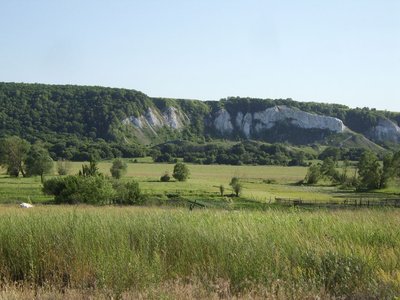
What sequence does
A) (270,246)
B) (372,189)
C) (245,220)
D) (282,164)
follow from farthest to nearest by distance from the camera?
(282,164) → (372,189) → (245,220) → (270,246)

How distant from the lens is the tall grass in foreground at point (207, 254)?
251 inches

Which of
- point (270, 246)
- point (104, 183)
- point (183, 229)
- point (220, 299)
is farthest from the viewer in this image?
point (104, 183)

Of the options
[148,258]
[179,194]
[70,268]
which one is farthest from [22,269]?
[179,194]

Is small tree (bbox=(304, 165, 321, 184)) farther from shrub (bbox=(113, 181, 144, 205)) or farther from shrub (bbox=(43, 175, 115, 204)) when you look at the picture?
→ shrub (bbox=(43, 175, 115, 204))

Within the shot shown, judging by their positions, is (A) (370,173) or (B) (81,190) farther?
(A) (370,173)

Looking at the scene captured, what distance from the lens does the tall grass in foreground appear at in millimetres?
6367

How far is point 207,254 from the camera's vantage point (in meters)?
7.48

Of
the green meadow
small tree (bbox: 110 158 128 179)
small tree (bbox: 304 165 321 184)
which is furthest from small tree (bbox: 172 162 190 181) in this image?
the green meadow

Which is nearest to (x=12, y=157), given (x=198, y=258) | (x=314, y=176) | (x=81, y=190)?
(x=81, y=190)

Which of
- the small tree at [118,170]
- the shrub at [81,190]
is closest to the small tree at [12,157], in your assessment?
the small tree at [118,170]

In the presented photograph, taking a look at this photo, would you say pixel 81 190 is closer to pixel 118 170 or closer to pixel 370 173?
pixel 118 170

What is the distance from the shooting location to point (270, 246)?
7238 millimetres

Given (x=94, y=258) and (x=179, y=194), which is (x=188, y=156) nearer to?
(x=179, y=194)

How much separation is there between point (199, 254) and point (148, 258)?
75 cm
